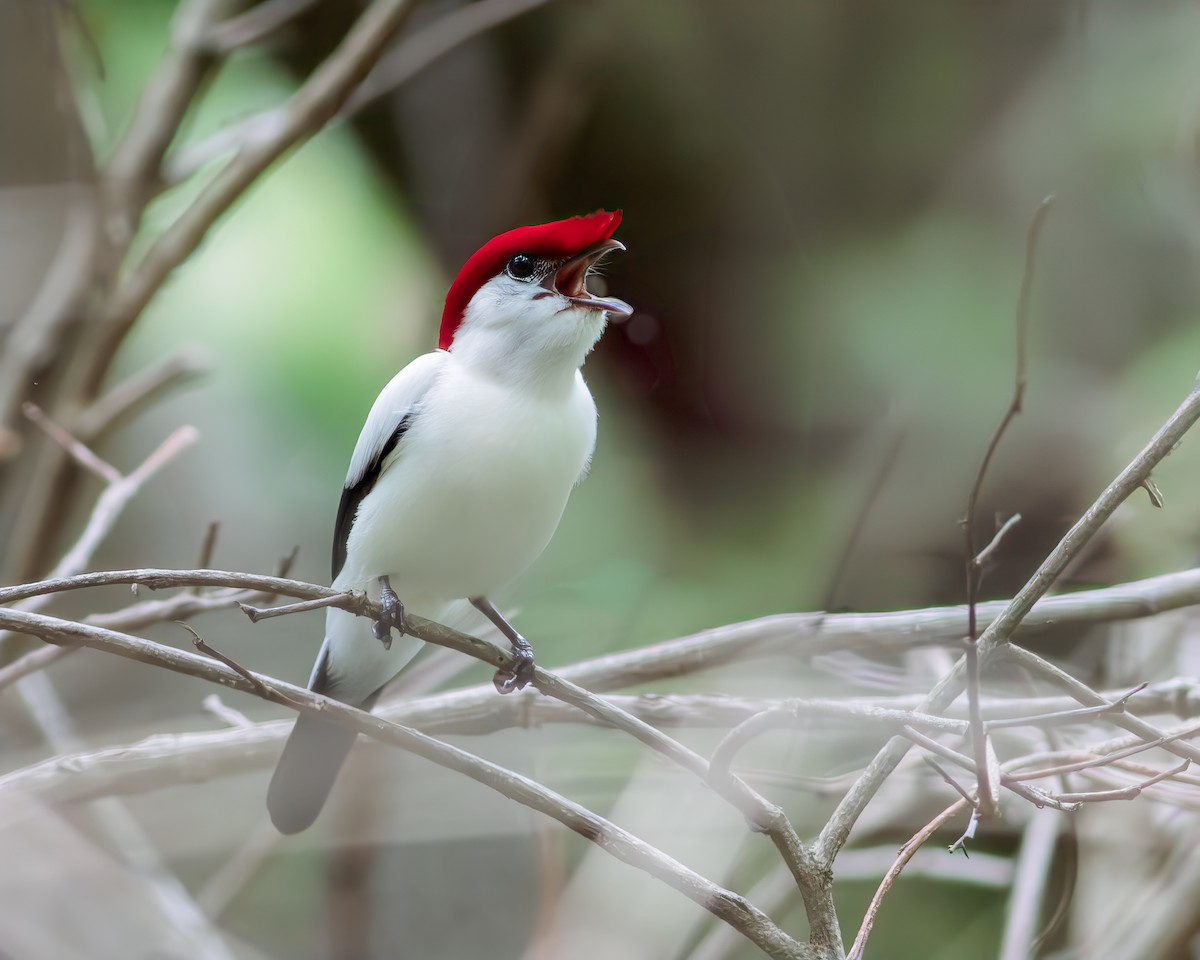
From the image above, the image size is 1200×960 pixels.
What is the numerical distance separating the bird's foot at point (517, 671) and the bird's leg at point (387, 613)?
96mm

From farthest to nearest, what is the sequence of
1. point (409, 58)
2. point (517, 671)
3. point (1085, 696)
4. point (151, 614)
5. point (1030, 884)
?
point (409, 58) < point (1030, 884) < point (151, 614) < point (517, 671) < point (1085, 696)

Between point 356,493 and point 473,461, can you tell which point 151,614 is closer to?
point 356,493

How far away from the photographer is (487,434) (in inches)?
36.6

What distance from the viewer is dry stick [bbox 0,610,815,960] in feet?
2.14

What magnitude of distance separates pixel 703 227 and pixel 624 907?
1.06 m

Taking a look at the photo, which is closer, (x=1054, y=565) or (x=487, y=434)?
(x=1054, y=565)

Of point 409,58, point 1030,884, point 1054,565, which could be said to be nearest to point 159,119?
point 409,58

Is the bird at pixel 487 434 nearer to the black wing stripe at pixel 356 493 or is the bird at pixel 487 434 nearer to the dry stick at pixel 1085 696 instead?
the black wing stripe at pixel 356 493

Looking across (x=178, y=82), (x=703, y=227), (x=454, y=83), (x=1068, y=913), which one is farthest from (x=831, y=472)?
(x=178, y=82)

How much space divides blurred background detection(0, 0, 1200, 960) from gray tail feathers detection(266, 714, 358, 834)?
36 cm

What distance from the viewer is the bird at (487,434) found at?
915 millimetres

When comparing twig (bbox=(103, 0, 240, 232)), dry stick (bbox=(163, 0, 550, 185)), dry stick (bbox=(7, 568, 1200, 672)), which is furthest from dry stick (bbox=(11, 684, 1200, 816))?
dry stick (bbox=(163, 0, 550, 185))

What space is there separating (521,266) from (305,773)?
0.56 meters

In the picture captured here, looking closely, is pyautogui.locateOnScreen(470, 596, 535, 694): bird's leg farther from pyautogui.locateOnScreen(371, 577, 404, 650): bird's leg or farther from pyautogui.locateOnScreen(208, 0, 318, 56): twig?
pyautogui.locateOnScreen(208, 0, 318, 56): twig
